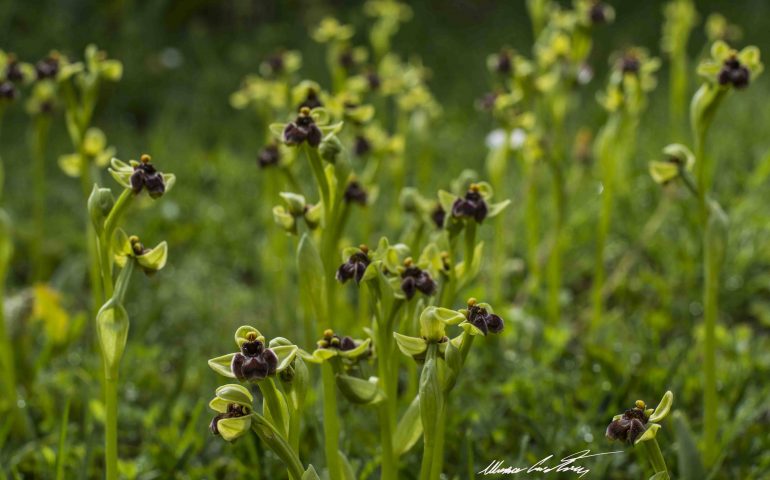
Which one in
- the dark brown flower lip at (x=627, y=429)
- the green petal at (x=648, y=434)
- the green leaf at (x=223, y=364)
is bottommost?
the green petal at (x=648, y=434)

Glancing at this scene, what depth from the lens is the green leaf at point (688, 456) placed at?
1.64 metres

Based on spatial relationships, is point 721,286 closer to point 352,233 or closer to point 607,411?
point 607,411

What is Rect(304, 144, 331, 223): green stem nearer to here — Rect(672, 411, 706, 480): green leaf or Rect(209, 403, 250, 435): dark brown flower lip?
Rect(209, 403, 250, 435): dark brown flower lip

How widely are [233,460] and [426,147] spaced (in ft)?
4.35

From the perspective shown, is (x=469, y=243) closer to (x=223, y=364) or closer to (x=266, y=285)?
(x=223, y=364)

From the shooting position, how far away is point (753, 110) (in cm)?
426

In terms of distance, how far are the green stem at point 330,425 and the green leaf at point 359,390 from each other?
0.26 feet

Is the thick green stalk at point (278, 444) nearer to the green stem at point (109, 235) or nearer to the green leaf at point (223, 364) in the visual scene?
the green leaf at point (223, 364)

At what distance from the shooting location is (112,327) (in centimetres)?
146

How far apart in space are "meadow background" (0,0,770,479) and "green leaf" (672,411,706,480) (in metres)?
0.04

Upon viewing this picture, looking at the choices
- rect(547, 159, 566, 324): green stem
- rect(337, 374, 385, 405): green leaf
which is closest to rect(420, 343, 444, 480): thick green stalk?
rect(337, 374, 385, 405): green leaf

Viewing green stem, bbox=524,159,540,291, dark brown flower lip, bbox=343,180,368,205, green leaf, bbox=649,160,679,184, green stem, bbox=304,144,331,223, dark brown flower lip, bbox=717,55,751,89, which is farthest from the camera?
green stem, bbox=524,159,540,291

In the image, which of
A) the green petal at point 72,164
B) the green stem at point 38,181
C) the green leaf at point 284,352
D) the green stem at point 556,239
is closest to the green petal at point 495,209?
the green leaf at point 284,352

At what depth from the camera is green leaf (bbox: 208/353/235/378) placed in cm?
127
